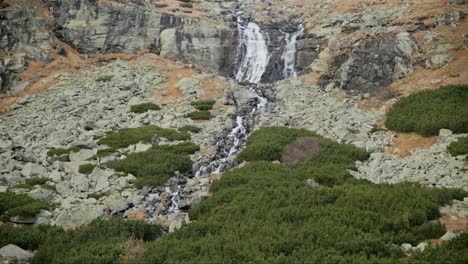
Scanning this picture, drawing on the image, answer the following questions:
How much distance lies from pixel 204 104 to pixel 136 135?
26.4 ft

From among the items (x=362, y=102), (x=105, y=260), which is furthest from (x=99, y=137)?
(x=362, y=102)

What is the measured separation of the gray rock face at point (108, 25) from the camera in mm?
46250

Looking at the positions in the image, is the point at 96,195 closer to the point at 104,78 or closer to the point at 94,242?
the point at 94,242

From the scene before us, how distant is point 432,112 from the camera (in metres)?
24.2

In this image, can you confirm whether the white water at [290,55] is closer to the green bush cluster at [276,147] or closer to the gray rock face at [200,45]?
the gray rock face at [200,45]

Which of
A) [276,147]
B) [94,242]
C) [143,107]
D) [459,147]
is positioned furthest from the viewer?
[143,107]

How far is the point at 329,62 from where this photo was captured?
3894cm

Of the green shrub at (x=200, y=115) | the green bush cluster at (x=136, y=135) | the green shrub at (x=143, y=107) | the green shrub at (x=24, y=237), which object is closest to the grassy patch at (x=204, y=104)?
the green shrub at (x=200, y=115)

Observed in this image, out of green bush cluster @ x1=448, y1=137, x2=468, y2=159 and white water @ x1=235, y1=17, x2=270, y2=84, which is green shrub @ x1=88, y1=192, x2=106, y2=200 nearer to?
Result: green bush cluster @ x1=448, y1=137, x2=468, y2=159

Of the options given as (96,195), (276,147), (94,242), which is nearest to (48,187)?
(96,195)

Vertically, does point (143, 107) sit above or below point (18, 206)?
above

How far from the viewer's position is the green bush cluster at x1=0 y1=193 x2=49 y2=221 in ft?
53.1

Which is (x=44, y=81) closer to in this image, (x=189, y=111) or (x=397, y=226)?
(x=189, y=111)

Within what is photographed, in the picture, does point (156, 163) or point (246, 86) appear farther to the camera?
point (246, 86)
